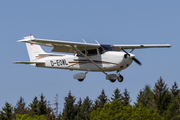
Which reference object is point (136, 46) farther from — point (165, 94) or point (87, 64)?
point (165, 94)

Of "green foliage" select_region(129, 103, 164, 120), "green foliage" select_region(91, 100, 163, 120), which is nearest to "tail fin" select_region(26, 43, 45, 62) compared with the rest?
"green foliage" select_region(91, 100, 163, 120)

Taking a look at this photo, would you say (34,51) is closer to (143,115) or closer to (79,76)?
(79,76)

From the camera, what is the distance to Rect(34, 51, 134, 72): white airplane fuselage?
2653 centimetres

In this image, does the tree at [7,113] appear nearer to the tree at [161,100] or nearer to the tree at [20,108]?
the tree at [20,108]

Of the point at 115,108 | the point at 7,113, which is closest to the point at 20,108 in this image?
the point at 7,113

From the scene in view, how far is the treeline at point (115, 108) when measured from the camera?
51875mm

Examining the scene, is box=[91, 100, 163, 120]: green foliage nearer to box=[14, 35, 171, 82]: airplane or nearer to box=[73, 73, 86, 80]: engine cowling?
box=[14, 35, 171, 82]: airplane

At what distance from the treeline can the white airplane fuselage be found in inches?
872

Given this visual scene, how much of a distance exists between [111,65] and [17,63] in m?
7.57

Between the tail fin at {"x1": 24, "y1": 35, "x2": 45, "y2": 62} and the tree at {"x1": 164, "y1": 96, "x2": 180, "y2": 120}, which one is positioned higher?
the tail fin at {"x1": 24, "y1": 35, "x2": 45, "y2": 62}

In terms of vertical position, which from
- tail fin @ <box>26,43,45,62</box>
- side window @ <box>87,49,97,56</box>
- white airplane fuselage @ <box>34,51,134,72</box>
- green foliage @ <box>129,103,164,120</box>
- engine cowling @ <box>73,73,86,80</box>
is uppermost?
tail fin @ <box>26,43,45,62</box>

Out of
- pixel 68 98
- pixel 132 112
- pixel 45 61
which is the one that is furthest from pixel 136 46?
pixel 68 98

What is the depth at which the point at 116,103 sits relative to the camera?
55094mm

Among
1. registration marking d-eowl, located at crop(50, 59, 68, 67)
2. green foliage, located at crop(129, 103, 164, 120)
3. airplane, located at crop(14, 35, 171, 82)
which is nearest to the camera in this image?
airplane, located at crop(14, 35, 171, 82)
